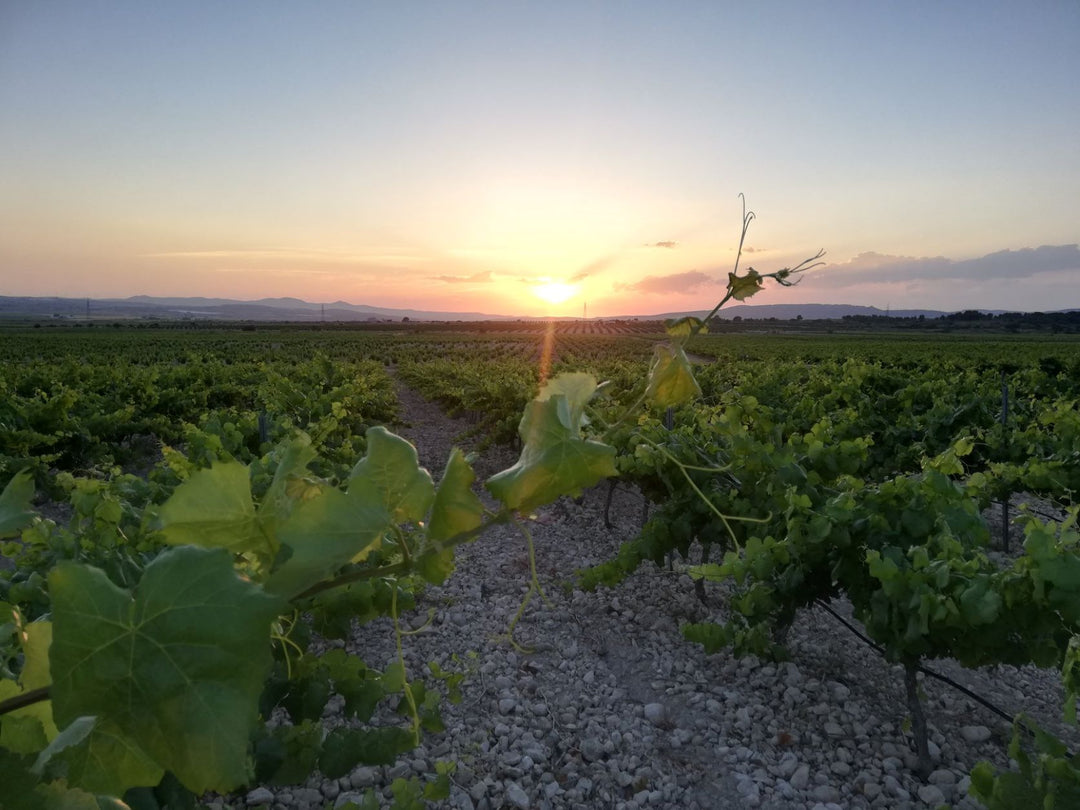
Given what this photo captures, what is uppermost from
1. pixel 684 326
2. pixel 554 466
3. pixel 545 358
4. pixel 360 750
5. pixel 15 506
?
pixel 684 326

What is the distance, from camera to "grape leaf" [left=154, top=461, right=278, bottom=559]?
600 millimetres

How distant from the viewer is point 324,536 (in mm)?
524

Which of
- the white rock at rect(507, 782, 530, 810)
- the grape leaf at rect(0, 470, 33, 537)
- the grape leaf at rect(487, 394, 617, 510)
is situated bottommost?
the white rock at rect(507, 782, 530, 810)

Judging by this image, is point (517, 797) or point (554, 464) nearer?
point (554, 464)

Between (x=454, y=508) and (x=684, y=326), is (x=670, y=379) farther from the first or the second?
(x=454, y=508)

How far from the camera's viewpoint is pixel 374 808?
183 centimetres

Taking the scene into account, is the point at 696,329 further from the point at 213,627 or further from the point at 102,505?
the point at 102,505

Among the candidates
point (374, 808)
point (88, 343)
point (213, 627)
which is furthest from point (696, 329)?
point (88, 343)

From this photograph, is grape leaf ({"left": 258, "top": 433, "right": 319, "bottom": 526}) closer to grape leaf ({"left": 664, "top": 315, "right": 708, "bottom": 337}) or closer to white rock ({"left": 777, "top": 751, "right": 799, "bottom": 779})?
grape leaf ({"left": 664, "top": 315, "right": 708, "bottom": 337})

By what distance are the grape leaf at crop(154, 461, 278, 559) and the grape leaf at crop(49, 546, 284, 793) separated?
11cm

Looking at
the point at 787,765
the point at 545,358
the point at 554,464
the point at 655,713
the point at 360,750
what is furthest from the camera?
the point at 545,358

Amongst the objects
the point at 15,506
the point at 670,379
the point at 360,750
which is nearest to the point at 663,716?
the point at 360,750

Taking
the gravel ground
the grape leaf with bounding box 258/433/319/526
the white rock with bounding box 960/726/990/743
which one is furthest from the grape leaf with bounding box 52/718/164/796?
the white rock with bounding box 960/726/990/743

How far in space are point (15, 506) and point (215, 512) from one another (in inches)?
21.2
